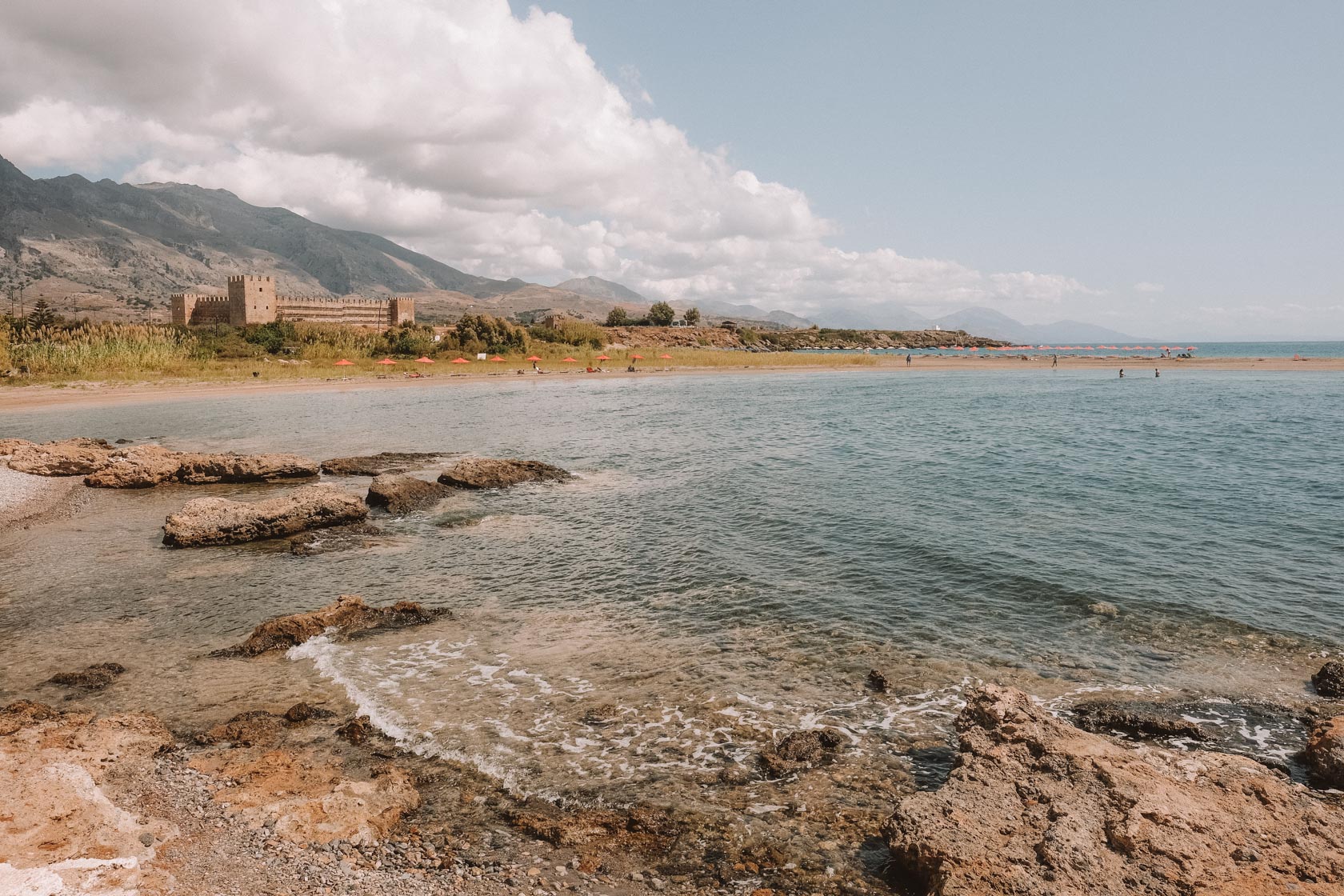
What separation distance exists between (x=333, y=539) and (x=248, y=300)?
114 metres

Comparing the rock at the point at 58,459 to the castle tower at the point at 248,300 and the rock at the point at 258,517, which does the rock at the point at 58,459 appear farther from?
the castle tower at the point at 248,300

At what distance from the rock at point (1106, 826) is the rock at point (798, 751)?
4.70ft

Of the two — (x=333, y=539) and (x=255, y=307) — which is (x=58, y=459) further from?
(x=255, y=307)

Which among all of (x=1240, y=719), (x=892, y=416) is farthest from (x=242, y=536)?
(x=892, y=416)

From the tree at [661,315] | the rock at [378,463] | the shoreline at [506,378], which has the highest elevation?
the tree at [661,315]

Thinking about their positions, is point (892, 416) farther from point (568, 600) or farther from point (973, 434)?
point (568, 600)

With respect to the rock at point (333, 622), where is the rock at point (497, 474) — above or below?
above

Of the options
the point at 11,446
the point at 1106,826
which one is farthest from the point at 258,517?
the point at 1106,826

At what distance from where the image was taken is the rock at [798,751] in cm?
721

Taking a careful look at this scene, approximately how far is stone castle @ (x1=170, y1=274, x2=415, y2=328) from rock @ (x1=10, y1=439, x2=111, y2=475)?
83.9m

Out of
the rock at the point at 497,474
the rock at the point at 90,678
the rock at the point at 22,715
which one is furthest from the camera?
the rock at the point at 497,474

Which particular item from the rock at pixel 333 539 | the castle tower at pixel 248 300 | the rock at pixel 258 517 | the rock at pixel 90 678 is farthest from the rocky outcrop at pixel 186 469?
the castle tower at pixel 248 300

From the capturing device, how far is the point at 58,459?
73.8ft

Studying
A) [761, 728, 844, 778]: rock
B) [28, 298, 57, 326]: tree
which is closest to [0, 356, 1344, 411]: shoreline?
[28, 298, 57, 326]: tree
